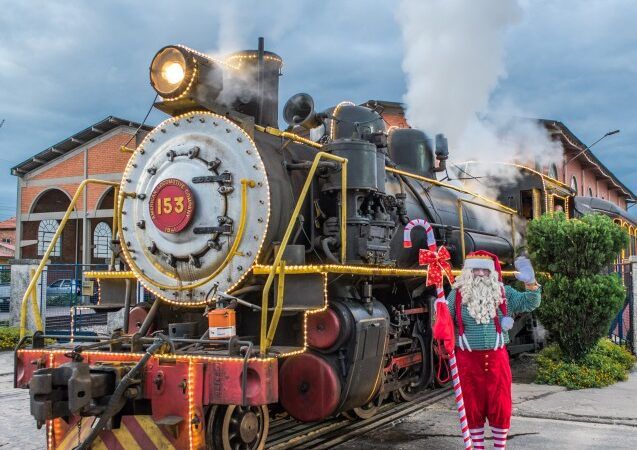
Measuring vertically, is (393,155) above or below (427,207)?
above

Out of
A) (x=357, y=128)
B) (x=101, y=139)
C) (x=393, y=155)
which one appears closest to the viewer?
(x=357, y=128)

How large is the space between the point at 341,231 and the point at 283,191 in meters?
0.57

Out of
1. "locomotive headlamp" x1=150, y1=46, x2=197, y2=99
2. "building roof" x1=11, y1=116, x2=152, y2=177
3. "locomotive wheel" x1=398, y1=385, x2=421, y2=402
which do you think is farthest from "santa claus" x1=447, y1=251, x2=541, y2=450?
"building roof" x1=11, y1=116, x2=152, y2=177

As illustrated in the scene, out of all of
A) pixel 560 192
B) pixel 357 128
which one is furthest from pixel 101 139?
pixel 357 128

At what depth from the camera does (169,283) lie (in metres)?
5.27

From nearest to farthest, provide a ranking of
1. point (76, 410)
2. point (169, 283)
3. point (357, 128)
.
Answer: point (76, 410) < point (169, 283) < point (357, 128)

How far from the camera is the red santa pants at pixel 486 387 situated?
4.55 metres

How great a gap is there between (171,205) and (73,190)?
904 inches

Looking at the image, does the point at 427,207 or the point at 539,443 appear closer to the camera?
the point at 539,443

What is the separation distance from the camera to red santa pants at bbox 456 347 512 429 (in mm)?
4547

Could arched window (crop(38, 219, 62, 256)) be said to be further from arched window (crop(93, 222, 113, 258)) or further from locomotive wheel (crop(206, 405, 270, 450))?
locomotive wheel (crop(206, 405, 270, 450))

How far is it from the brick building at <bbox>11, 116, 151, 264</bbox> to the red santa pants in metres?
20.9

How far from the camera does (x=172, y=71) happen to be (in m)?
5.31

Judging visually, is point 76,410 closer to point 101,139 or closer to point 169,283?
point 169,283
